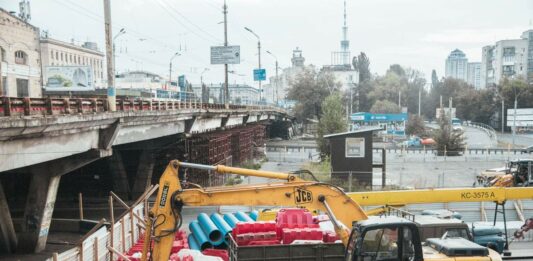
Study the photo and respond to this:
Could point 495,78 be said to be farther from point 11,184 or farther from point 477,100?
point 11,184

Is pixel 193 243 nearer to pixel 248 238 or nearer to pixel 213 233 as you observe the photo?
pixel 213 233

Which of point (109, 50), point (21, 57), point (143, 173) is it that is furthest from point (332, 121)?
point (21, 57)

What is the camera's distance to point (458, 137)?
5169 cm

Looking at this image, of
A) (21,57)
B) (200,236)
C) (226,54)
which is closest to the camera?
(200,236)

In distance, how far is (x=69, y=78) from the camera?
55750mm

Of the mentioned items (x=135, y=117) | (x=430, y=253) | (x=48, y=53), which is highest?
(x=48, y=53)

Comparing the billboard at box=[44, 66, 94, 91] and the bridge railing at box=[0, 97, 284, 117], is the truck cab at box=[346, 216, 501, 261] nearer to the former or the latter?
A: the bridge railing at box=[0, 97, 284, 117]

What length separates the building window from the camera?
44.4 metres

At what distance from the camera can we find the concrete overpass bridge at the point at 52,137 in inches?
607

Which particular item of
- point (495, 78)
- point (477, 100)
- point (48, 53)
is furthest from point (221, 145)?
point (495, 78)

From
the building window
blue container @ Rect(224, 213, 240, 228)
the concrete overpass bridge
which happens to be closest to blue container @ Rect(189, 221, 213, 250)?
blue container @ Rect(224, 213, 240, 228)

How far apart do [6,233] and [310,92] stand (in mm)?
80762

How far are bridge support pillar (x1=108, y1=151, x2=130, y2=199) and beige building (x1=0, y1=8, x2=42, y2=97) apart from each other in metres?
14.3

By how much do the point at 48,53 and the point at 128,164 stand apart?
4759 cm
